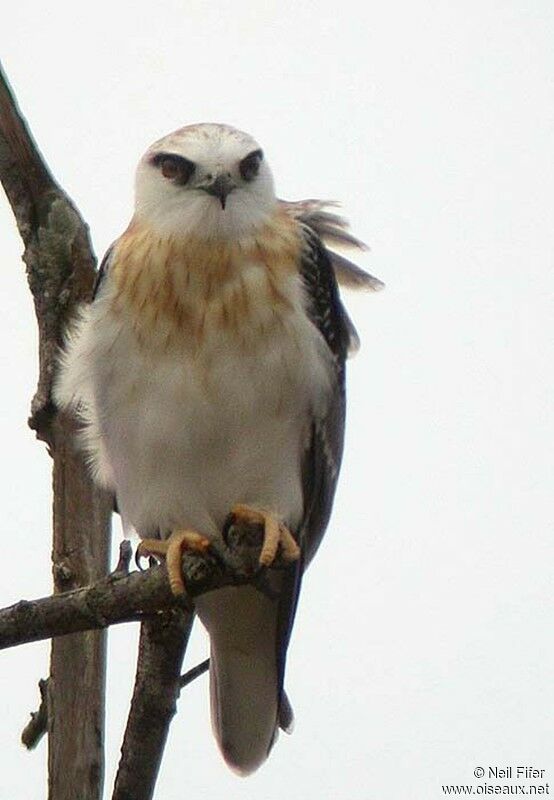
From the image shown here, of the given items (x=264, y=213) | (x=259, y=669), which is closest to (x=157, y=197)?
(x=264, y=213)

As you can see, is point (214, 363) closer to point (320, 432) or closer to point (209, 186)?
point (320, 432)

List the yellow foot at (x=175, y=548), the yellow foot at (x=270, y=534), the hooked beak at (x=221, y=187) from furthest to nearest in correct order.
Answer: the hooked beak at (x=221, y=187), the yellow foot at (x=270, y=534), the yellow foot at (x=175, y=548)

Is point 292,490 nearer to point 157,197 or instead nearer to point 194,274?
point 194,274

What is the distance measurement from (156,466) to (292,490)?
0.54 meters

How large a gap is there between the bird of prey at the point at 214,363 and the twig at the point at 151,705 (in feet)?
1.08

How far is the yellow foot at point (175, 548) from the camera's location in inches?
176

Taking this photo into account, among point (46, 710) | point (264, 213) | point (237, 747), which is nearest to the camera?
point (46, 710)

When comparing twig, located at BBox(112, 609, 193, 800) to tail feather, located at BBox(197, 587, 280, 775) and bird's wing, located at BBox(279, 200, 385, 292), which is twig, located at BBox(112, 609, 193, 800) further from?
bird's wing, located at BBox(279, 200, 385, 292)

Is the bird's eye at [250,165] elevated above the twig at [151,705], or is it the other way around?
the bird's eye at [250,165]

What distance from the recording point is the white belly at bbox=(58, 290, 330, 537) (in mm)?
5035

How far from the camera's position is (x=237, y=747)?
5785 millimetres

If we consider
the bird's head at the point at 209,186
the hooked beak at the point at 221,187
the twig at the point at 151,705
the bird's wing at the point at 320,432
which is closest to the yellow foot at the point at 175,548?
the twig at the point at 151,705

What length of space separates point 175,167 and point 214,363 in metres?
0.90

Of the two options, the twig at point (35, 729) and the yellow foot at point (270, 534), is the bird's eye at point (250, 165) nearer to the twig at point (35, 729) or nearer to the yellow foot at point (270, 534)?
the yellow foot at point (270, 534)
